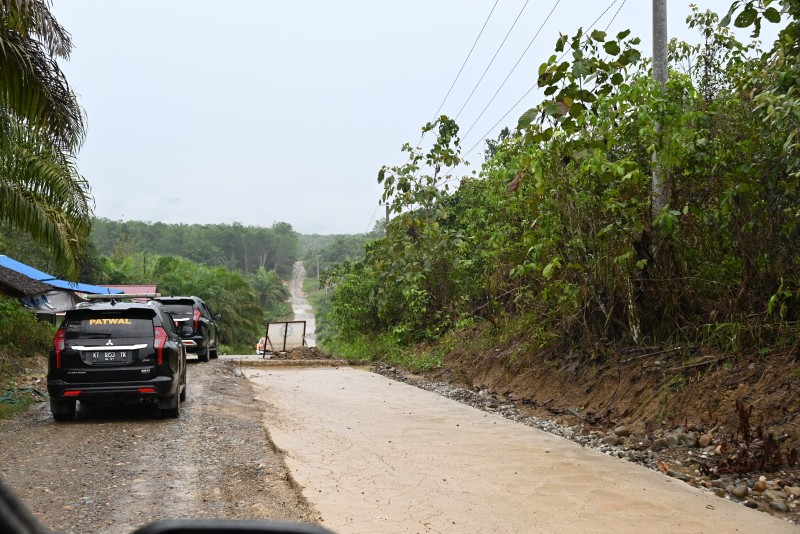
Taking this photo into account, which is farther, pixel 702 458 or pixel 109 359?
Answer: pixel 109 359

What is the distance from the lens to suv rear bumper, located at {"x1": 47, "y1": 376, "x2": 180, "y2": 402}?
35.1 ft

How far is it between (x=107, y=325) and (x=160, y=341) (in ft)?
2.46

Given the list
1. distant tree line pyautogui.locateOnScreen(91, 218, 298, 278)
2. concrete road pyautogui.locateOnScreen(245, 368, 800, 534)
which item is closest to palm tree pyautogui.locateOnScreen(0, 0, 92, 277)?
concrete road pyautogui.locateOnScreen(245, 368, 800, 534)

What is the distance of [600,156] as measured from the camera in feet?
35.9

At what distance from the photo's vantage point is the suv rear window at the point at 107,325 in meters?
10.9

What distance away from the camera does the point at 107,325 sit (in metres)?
11.0

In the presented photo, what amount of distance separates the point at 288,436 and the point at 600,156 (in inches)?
222

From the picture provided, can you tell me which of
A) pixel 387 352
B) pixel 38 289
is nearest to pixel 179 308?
pixel 387 352

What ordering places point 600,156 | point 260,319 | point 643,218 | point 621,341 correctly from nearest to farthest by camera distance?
1. point 600,156
2. point 643,218
3. point 621,341
4. point 260,319

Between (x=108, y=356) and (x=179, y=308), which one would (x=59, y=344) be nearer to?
(x=108, y=356)

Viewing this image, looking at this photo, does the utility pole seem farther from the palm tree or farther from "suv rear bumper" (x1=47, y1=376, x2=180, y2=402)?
the palm tree

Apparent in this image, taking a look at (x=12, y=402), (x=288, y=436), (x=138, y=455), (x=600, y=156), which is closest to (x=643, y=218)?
(x=600, y=156)

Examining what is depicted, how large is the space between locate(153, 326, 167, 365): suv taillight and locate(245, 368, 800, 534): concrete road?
1.81 metres

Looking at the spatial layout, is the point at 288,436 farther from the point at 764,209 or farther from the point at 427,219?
the point at 427,219
